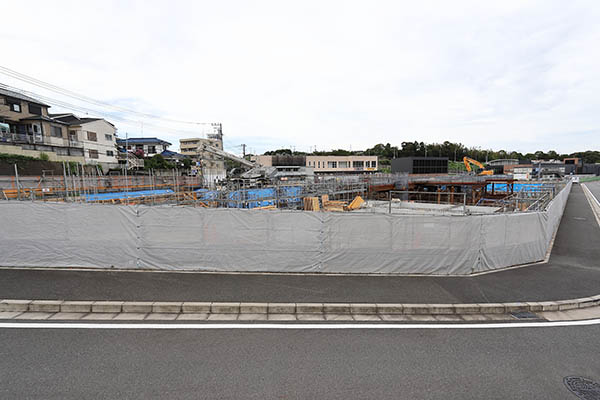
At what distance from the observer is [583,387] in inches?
129

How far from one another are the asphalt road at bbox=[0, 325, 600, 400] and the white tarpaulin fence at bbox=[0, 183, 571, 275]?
7.47 ft

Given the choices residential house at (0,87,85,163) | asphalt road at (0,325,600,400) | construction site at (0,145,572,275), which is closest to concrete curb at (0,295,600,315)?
asphalt road at (0,325,600,400)

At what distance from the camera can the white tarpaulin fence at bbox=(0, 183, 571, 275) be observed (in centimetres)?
648

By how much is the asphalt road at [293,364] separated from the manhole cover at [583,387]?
103 mm

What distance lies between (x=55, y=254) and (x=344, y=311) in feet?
22.1

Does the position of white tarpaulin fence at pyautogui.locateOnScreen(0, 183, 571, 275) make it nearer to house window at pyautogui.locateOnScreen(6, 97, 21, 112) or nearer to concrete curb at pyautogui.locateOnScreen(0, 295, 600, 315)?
concrete curb at pyautogui.locateOnScreen(0, 295, 600, 315)

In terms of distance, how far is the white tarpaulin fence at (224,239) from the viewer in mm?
6480

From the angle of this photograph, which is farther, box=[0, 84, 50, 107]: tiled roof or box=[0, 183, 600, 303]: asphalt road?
box=[0, 84, 50, 107]: tiled roof

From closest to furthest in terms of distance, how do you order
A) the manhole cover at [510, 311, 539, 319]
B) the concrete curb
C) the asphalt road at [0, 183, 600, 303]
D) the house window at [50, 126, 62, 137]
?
the concrete curb
the manhole cover at [510, 311, 539, 319]
the asphalt road at [0, 183, 600, 303]
the house window at [50, 126, 62, 137]

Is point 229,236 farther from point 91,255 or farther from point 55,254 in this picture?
point 55,254

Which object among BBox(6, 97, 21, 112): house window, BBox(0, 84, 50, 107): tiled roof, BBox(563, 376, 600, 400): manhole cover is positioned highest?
BBox(0, 84, 50, 107): tiled roof

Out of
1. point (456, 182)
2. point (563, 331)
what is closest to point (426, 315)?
point (563, 331)

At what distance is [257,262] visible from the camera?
6473 mm

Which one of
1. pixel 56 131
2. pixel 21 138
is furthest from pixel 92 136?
pixel 21 138
